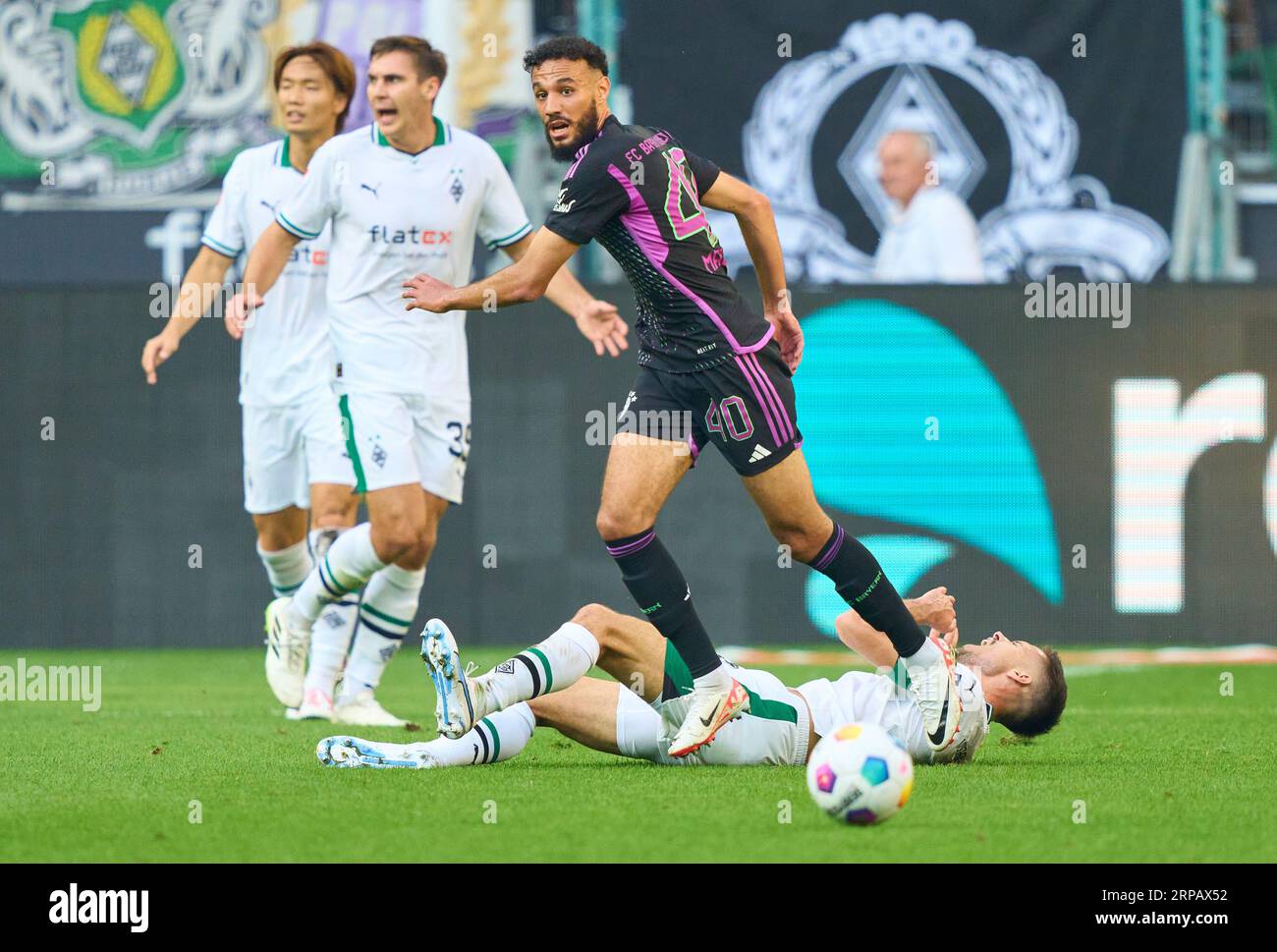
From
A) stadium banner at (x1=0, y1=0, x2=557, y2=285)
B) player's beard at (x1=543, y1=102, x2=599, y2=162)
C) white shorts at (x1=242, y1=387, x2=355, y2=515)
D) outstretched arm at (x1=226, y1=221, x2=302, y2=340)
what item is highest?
stadium banner at (x1=0, y1=0, x2=557, y2=285)

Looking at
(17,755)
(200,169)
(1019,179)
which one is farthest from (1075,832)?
(200,169)

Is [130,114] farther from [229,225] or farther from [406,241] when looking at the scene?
[406,241]

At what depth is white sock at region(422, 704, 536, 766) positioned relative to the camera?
6.13m

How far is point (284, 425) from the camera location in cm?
→ 913

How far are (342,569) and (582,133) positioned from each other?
2.45 meters

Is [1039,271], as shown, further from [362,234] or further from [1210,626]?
[362,234]

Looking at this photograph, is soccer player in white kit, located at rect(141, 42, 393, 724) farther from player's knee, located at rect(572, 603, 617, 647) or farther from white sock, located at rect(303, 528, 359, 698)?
player's knee, located at rect(572, 603, 617, 647)

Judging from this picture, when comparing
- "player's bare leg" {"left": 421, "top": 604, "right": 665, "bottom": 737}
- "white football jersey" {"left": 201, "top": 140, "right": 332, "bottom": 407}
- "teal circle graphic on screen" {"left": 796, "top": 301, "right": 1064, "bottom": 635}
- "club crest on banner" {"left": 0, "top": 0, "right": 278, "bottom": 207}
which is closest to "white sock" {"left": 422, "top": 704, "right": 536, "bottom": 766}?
"player's bare leg" {"left": 421, "top": 604, "right": 665, "bottom": 737}

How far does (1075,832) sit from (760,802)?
91 cm

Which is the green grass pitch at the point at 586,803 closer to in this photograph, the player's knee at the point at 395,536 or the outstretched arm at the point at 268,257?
the player's knee at the point at 395,536

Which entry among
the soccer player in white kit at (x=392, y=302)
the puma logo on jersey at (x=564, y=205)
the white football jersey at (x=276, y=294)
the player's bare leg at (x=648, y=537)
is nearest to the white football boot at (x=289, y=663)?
the soccer player in white kit at (x=392, y=302)

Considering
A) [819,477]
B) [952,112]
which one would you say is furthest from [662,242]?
[952,112]

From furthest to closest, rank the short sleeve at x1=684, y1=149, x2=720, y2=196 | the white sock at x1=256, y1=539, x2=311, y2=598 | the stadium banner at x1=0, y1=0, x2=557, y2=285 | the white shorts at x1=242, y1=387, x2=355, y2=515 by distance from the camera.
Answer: the stadium banner at x1=0, y1=0, x2=557, y2=285 < the white sock at x1=256, y1=539, x2=311, y2=598 < the white shorts at x1=242, y1=387, x2=355, y2=515 < the short sleeve at x1=684, y1=149, x2=720, y2=196

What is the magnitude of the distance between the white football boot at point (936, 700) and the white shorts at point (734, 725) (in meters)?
0.38
